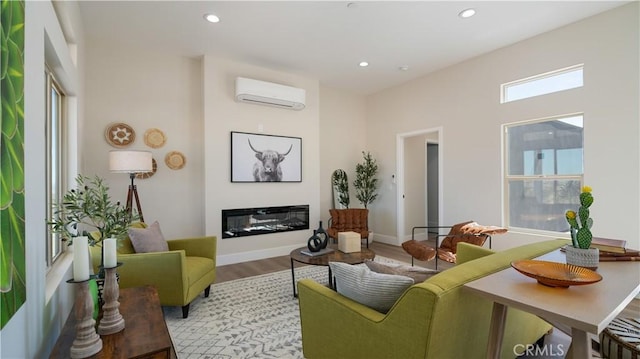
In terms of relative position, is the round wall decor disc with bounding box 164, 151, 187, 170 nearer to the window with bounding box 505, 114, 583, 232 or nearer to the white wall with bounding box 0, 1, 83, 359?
the white wall with bounding box 0, 1, 83, 359

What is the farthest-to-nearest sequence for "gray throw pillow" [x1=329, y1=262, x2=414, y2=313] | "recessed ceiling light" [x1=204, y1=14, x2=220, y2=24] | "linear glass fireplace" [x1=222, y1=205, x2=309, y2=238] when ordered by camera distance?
"linear glass fireplace" [x1=222, y1=205, x2=309, y2=238] → "recessed ceiling light" [x1=204, y1=14, x2=220, y2=24] → "gray throw pillow" [x1=329, y1=262, x2=414, y2=313]

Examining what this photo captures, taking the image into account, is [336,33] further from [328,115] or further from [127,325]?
[127,325]

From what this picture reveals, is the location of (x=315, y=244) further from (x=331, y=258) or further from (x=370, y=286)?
(x=370, y=286)

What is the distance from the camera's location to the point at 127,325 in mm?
1512

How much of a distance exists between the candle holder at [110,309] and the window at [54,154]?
854 mm

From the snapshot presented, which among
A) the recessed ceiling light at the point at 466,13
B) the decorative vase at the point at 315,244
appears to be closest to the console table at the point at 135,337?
the decorative vase at the point at 315,244

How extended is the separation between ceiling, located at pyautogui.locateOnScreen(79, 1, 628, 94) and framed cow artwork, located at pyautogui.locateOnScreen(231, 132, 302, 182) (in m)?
1.17

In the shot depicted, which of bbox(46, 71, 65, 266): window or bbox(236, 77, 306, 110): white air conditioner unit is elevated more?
bbox(236, 77, 306, 110): white air conditioner unit

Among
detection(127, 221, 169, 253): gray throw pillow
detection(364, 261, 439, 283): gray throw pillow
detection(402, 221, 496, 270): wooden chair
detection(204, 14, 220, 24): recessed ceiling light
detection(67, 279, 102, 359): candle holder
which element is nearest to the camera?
detection(67, 279, 102, 359): candle holder

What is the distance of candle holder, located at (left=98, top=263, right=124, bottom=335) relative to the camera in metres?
1.44

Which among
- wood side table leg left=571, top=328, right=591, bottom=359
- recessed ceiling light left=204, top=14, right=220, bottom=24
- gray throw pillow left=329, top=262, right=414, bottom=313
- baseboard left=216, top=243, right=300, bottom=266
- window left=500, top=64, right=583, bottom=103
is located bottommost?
baseboard left=216, top=243, right=300, bottom=266

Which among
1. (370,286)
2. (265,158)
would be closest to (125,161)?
(265,158)

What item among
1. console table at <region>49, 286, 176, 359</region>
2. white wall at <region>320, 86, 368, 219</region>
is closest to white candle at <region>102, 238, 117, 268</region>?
console table at <region>49, 286, 176, 359</region>

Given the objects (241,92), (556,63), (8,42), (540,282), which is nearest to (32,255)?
(8,42)
